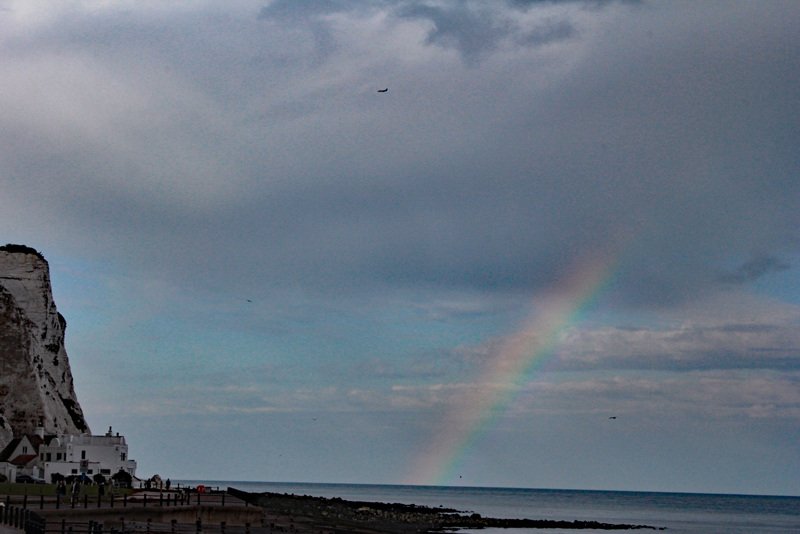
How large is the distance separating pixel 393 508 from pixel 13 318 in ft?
204

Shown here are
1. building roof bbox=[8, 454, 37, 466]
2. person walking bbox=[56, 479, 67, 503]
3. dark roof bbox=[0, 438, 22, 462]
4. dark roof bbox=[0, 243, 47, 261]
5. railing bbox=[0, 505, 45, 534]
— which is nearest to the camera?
railing bbox=[0, 505, 45, 534]

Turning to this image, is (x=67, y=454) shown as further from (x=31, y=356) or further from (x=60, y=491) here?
(x=60, y=491)

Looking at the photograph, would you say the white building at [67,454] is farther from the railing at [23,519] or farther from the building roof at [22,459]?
the railing at [23,519]

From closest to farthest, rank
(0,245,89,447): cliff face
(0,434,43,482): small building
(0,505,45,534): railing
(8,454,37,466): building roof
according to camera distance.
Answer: (0,505,45,534): railing
(8,454,37,466): building roof
(0,434,43,482): small building
(0,245,89,447): cliff face

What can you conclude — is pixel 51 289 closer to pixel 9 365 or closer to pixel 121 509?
pixel 9 365

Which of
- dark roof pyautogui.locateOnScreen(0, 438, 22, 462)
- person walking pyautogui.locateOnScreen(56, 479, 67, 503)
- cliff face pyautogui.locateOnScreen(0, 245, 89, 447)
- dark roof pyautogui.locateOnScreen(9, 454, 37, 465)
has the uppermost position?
cliff face pyautogui.locateOnScreen(0, 245, 89, 447)

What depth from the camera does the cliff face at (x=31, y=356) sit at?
11294 centimetres

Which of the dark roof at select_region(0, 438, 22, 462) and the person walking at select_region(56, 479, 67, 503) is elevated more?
the dark roof at select_region(0, 438, 22, 462)

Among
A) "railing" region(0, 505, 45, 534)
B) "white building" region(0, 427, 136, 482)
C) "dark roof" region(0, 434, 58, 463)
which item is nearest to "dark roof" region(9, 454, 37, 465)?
"white building" region(0, 427, 136, 482)

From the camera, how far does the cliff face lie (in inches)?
4446

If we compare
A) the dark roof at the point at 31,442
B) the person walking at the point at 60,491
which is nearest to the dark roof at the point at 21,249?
the dark roof at the point at 31,442

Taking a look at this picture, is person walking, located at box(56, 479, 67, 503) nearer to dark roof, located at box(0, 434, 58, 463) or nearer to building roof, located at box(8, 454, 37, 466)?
building roof, located at box(8, 454, 37, 466)

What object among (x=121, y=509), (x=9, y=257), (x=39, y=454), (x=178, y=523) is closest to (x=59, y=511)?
(x=121, y=509)

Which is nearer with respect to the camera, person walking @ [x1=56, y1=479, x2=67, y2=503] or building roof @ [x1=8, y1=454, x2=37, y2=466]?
person walking @ [x1=56, y1=479, x2=67, y2=503]
